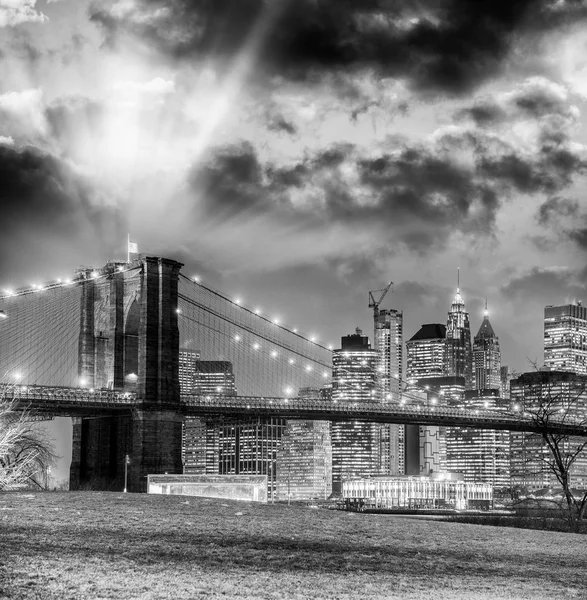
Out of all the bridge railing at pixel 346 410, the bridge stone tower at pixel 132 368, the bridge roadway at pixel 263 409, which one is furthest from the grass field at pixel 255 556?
the bridge railing at pixel 346 410

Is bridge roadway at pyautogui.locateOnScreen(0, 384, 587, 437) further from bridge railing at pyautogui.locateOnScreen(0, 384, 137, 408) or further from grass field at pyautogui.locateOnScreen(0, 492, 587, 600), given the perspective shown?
grass field at pyautogui.locateOnScreen(0, 492, 587, 600)

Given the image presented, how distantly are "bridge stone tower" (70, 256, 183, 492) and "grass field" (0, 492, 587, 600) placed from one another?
58.8 m

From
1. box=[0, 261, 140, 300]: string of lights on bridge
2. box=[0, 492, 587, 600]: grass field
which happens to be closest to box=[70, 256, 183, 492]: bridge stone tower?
box=[0, 261, 140, 300]: string of lights on bridge

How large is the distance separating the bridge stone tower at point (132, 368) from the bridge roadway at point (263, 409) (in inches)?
85.8

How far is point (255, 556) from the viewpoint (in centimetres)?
2509

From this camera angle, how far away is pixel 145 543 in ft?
84.7

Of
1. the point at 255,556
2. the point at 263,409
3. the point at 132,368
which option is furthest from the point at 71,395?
the point at 255,556

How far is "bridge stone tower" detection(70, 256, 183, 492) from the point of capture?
95.9 m

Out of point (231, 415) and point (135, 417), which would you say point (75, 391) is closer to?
point (135, 417)

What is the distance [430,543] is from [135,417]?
6773cm

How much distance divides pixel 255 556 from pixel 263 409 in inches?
3288

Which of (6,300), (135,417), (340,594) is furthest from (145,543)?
(6,300)

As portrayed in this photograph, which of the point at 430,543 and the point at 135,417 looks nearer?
the point at 430,543

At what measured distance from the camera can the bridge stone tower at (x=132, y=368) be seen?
95.9 metres
